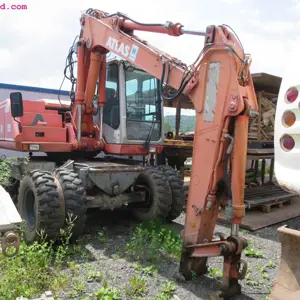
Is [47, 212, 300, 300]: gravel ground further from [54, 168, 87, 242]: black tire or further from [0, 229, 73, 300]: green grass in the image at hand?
[54, 168, 87, 242]: black tire

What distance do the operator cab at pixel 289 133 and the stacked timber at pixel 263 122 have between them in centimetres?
619

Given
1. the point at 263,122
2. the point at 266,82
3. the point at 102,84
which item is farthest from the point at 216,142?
the point at 263,122

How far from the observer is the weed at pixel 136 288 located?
341 centimetres

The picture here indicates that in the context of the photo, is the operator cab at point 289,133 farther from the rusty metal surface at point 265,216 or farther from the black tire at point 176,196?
the rusty metal surface at point 265,216

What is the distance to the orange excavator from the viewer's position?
3.37m

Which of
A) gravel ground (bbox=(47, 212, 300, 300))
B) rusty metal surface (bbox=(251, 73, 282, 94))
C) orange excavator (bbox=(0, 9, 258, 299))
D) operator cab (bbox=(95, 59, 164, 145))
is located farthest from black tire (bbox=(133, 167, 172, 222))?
rusty metal surface (bbox=(251, 73, 282, 94))

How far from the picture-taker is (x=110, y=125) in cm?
613

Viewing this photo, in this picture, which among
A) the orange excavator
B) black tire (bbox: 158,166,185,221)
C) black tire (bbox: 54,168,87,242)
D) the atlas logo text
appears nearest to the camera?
the orange excavator

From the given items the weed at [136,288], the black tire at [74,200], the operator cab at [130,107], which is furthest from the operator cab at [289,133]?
the operator cab at [130,107]

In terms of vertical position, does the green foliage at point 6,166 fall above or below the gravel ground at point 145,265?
above

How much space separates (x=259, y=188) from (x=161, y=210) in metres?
3.88

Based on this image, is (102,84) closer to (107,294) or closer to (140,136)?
(140,136)

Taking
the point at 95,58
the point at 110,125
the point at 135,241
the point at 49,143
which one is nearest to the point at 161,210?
the point at 135,241

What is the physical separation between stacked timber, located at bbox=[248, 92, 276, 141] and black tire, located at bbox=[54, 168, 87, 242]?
4876 millimetres
